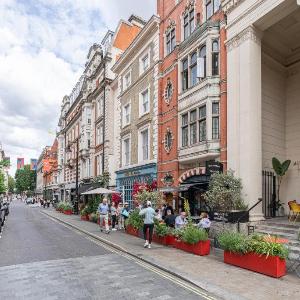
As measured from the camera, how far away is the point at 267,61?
57.2 ft

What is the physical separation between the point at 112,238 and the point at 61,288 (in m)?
8.42

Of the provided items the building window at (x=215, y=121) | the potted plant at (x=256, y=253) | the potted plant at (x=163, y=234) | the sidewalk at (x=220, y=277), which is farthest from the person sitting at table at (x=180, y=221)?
the building window at (x=215, y=121)

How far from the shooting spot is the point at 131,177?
89.1 ft

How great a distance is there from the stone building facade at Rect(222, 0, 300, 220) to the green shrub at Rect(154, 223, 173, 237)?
328 centimetres

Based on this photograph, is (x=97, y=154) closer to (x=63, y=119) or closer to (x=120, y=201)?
(x=120, y=201)

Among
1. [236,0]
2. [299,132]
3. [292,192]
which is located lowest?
[292,192]

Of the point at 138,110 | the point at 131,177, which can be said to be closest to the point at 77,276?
the point at 131,177

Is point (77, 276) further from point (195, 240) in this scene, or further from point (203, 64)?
point (203, 64)

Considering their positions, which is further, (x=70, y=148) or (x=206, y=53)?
(x=70, y=148)

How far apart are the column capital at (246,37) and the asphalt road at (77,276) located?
10.0 meters

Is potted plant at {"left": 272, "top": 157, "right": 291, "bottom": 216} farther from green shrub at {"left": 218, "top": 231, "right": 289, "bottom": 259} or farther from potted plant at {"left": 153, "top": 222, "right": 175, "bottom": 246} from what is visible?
green shrub at {"left": 218, "top": 231, "right": 289, "bottom": 259}

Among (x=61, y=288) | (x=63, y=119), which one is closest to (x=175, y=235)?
(x=61, y=288)

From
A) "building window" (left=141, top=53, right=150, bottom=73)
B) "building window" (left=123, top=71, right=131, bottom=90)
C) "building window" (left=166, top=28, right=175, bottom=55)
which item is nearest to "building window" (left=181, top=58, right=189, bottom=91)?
"building window" (left=166, top=28, right=175, bottom=55)

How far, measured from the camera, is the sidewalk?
775 centimetres
